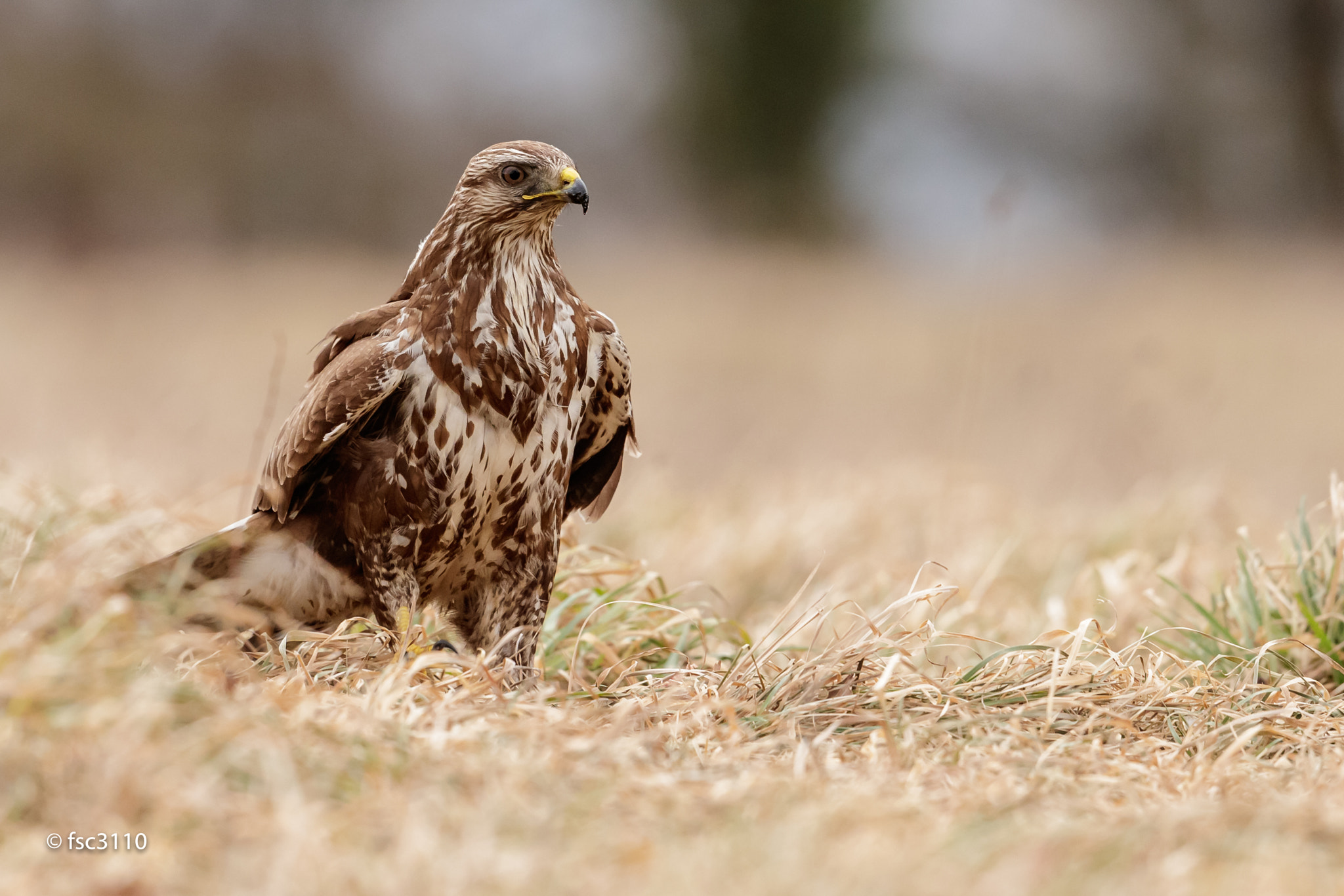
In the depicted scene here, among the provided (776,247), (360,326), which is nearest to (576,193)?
(360,326)

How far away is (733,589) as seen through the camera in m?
5.57

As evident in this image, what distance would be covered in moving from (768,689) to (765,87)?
1976 cm

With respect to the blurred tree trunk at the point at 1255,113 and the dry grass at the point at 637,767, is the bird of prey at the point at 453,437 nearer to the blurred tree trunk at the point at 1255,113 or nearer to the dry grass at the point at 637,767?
the dry grass at the point at 637,767

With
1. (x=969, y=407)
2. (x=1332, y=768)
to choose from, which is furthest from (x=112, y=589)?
(x=969, y=407)

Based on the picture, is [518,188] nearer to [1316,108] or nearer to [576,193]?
[576,193]

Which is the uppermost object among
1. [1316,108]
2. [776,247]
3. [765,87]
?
[1316,108]

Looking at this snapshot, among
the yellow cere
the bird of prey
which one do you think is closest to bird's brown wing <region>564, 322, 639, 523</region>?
the bird of prey

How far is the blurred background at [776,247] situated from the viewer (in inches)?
286

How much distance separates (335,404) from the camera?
3.44 m

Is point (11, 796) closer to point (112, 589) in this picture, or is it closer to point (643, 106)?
point (112, 589)

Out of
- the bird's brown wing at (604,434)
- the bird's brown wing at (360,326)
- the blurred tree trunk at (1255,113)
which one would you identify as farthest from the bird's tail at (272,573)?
the blurred tree trunk at (1255,113)

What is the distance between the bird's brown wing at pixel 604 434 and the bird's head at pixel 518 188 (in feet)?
1.18

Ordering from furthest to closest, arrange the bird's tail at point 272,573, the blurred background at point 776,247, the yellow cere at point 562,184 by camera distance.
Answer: the blurred background at point 776,247 → the bird's tail at point 272,573 → the yellow cere at point 562,184

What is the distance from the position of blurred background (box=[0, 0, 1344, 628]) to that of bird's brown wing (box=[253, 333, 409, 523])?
250 mm
